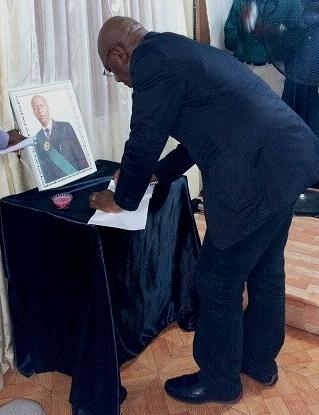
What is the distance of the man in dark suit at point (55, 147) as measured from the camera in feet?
4.46

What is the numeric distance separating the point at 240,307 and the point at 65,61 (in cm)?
101

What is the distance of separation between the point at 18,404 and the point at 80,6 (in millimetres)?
1323

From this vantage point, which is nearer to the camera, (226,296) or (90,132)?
(226,296)

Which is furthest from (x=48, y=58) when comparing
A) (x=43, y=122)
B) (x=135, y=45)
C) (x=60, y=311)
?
(x=60, y=311)

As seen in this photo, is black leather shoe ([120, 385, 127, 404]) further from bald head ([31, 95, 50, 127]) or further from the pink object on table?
bald head ([31, 95, 50, 127])

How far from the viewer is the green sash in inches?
55.0

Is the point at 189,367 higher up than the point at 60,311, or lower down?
lower down

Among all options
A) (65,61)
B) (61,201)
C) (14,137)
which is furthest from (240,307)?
(65,61)

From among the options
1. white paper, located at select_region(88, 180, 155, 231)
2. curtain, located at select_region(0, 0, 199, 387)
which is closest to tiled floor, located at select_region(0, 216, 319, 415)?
curtain, located at select_region(0, 0, 199, 387)

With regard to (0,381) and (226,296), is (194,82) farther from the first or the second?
(0,381)

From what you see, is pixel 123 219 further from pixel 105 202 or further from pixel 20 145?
pixel 20 145

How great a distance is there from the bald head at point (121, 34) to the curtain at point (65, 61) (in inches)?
14.8

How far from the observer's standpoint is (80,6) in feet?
4.95

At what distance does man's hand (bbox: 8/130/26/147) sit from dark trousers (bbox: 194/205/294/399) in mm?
607
